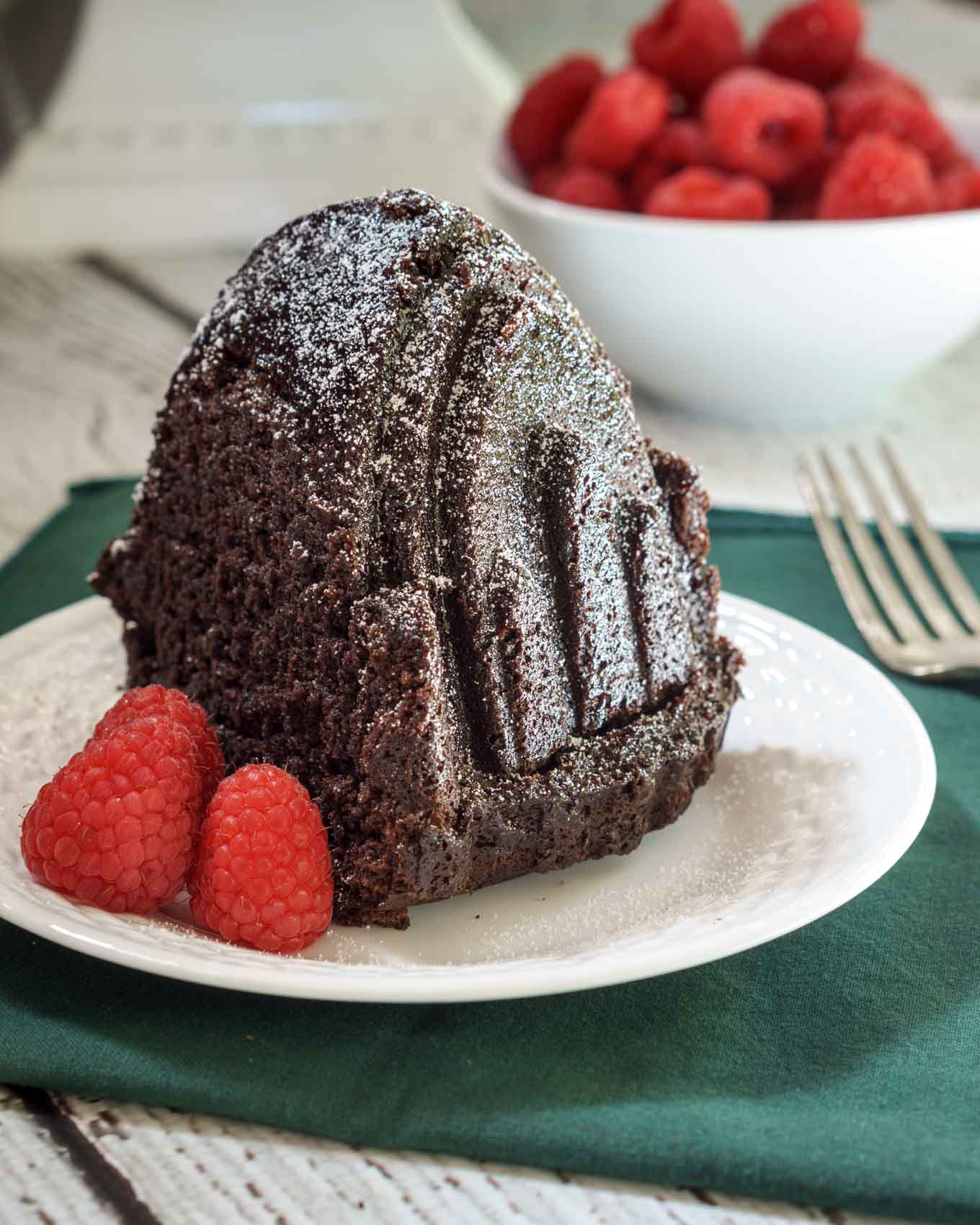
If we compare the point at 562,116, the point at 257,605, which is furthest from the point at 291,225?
the point at 562,116

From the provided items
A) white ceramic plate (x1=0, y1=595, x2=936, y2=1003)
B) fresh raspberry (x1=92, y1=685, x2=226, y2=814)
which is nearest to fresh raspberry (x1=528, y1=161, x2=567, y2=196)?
white ceramic plate (x1=0, y1=595, x2=936, y2=1003)

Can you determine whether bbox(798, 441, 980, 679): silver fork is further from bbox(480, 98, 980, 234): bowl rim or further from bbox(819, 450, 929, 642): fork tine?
bbox(480, 98, 980, 234): bowl rim

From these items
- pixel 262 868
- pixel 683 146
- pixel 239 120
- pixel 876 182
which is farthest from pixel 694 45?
pixel 262 868

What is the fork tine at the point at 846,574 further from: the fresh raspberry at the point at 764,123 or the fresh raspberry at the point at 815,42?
the fresh raspberry at the point at 815,42

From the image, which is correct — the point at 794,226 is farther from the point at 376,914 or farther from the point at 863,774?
the point at 376,914

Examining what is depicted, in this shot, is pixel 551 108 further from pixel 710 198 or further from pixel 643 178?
pixel 710 198

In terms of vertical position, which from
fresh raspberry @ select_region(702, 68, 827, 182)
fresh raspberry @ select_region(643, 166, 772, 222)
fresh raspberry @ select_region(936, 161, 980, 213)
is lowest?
fresh raspberry @ select_region(643, 166, 772, 222)
